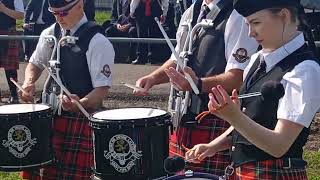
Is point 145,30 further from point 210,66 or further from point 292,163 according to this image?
point 292,163

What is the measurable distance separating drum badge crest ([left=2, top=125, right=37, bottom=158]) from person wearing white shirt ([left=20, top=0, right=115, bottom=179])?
0.14 m

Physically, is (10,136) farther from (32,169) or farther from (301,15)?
(301,15)

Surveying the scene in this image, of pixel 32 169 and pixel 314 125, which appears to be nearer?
pixel 32 169

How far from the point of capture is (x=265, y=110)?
3.12 meters

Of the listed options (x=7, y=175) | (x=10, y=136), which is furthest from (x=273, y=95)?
(x=7, y=175)

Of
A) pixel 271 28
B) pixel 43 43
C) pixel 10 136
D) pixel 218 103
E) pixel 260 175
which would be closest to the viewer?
pixel 218 103

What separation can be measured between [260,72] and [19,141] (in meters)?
1.60

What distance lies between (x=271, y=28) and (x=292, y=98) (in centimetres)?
29

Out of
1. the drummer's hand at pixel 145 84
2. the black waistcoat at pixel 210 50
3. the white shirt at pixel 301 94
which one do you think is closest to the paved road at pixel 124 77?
the drummer's hand at pixel 145 84

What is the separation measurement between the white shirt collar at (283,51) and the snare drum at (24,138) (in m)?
1.55

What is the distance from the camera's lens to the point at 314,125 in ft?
24.6

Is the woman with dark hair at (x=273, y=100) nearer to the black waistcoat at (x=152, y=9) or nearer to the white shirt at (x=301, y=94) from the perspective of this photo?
the white shirt at (x=301, y=94)

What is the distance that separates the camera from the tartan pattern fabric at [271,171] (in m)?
3.20

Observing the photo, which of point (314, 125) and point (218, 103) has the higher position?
point (218, 103)
